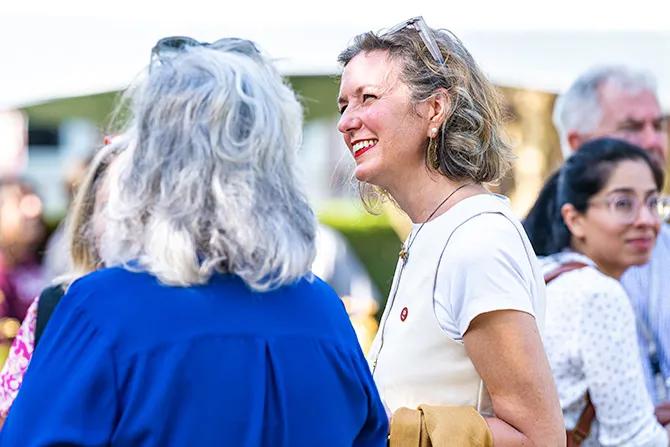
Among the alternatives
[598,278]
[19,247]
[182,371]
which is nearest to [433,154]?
[182,371]

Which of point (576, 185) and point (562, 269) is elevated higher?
point (576, 185)

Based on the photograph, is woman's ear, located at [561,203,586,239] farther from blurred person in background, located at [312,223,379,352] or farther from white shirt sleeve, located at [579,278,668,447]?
blurred person in background, located at [312,223,379,352]

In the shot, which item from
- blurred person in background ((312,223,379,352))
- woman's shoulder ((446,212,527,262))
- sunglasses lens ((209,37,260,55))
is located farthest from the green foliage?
sunglasses lens ((209,37,260,55))

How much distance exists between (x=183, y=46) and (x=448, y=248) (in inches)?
28.9

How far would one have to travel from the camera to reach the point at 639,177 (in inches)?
139

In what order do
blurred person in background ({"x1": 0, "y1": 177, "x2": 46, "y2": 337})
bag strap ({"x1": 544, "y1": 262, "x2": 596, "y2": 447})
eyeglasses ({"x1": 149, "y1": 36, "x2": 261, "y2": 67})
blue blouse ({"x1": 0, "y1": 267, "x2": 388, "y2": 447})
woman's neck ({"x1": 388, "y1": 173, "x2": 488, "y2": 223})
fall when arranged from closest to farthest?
blue blouse ({"x1": 0, "y1": 267, "x2": 388, "y2": 447}), eyeglasses ({"x1": 149, "y1": 36, "x2": 261, "y2": 67}), woman's neck ({"x1": 388, "y1": 173, "x2": 488, "y2": 223}), bag strap ({"x1": 544, "y1": 262, "x2": 596, "y2": 447}), blurred person in background ({"x1": 0, "y1": 177, "x2": 46, "y2": 337})

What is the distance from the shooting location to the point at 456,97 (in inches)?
90.4

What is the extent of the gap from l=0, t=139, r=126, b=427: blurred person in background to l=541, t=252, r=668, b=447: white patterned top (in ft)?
4.77

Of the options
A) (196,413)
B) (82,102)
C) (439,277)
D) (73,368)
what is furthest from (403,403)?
(82,102)

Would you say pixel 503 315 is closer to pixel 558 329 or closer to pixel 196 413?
pixel 196 413

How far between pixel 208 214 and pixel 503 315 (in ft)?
2.24

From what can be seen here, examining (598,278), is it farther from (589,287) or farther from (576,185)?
(576,185)

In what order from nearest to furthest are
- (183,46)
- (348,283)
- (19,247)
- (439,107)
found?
(183,46) < (439,107) < (348,283) < (19,247)

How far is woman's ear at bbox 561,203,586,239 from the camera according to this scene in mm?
3475
